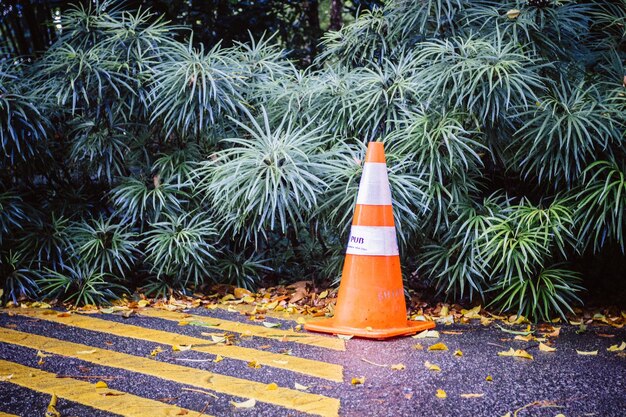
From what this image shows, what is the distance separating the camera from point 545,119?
378cm

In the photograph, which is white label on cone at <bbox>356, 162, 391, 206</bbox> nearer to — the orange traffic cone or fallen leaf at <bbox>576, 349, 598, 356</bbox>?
the orange traffic cone

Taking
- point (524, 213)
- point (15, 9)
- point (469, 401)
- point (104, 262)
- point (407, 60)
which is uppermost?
point (15, 9)

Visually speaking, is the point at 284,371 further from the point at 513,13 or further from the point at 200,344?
the point at 513,13

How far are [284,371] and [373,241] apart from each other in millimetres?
967

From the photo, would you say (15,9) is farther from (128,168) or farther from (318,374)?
(318,374)

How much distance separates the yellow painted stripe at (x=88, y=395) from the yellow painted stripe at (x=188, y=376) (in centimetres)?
23

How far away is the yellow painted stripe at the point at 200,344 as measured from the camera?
276 centimetres

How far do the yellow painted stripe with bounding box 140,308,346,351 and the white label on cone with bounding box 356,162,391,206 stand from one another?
73 centimetres

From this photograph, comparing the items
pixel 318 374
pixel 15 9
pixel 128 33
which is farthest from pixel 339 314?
pixel 15 9

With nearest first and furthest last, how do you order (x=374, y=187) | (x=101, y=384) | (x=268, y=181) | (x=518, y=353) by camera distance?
(x=101, y=384) → (x=518, y=353) → (x=374, y=187) → (x=268, y=181)

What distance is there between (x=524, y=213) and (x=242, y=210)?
167 centimetres

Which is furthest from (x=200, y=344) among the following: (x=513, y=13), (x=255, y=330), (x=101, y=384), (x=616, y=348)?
(x=513, y=13)

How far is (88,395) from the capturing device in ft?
7.75

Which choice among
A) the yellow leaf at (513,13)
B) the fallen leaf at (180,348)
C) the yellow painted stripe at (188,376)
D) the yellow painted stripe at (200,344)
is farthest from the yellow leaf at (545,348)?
the yellow leaf at (513,13)
